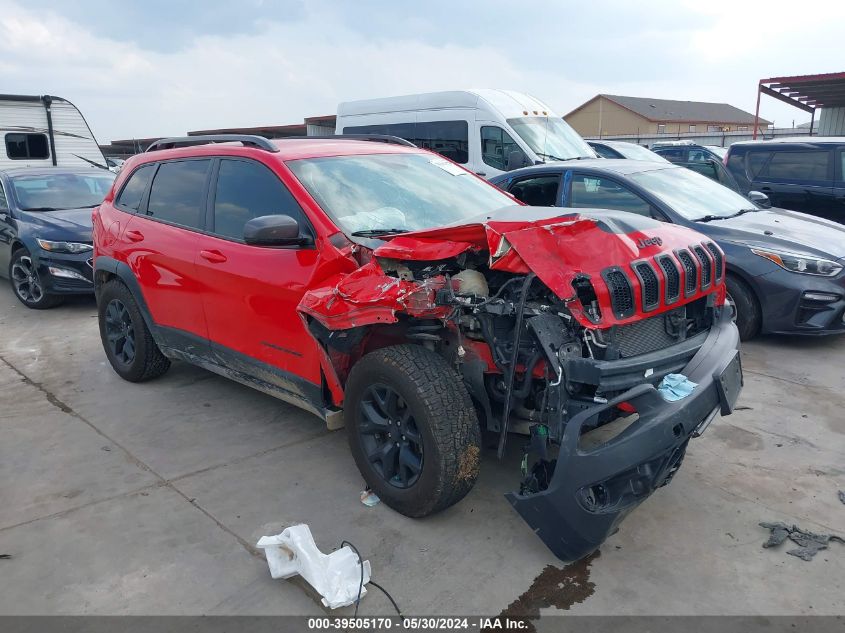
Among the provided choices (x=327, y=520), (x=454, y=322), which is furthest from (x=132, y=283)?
(x=454, y=322)

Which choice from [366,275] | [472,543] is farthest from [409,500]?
[366,275]

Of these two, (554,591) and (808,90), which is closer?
(554,591)

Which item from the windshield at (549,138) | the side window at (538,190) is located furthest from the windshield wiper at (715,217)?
the windshield at (549,138)

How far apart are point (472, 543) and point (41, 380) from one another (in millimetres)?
4116

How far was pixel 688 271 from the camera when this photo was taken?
10.3 ft

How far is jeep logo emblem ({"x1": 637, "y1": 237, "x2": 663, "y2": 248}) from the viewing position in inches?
119

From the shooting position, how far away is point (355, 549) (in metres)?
Answer: 2.88

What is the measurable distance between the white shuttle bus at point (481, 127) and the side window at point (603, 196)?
119 inches

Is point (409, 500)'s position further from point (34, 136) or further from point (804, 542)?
point (34, 136)

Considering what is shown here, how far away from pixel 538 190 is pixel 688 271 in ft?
12.4

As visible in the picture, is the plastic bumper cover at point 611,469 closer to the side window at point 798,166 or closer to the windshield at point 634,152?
the side window at point 798,166

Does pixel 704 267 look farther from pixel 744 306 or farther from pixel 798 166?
pixel 798 166

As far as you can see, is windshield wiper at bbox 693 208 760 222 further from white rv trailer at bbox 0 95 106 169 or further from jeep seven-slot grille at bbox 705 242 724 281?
white rv trailer at bbox 0 95 106 169

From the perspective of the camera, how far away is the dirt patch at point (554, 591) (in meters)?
2.64
